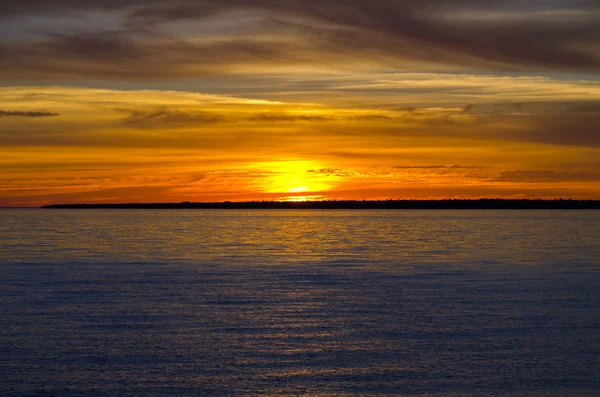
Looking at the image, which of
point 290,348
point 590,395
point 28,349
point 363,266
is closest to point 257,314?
point 290,348

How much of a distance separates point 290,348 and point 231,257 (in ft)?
103

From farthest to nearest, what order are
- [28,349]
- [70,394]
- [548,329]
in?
[548,329], [28,349], [70,394]

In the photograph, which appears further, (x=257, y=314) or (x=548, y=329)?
(x=257, y=314)

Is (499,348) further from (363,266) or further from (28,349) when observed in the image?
(363,266)

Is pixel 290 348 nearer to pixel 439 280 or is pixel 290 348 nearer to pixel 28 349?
pixel 28 349

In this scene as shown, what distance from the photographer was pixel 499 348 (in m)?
21.0

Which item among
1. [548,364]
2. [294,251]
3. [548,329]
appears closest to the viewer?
[548,364]

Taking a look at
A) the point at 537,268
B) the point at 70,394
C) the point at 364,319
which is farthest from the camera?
the point at 537,268

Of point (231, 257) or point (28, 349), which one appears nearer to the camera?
point (28, 349)

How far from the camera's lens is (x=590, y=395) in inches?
653

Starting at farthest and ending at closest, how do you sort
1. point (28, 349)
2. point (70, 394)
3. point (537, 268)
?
1. point (537, 268)
2. point (28, 349)
3. point (70, 394)

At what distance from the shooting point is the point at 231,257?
51.7 m

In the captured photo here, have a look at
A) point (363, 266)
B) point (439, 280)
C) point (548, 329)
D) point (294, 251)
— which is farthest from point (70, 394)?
point (294, 251)

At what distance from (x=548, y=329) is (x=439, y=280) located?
13.6 meters
